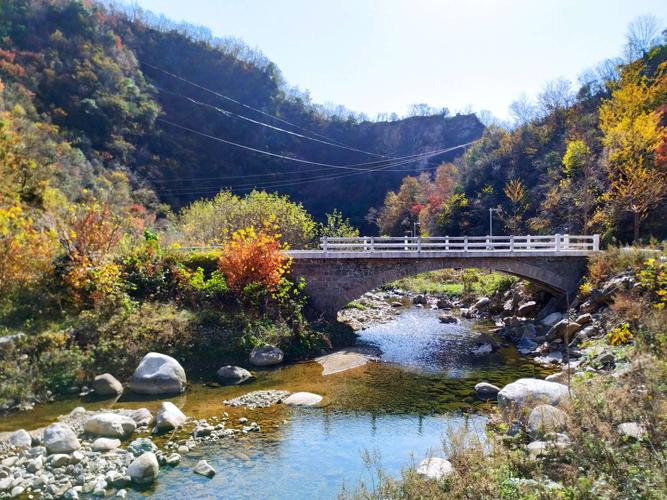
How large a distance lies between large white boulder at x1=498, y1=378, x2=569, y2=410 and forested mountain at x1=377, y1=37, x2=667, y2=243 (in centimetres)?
1935

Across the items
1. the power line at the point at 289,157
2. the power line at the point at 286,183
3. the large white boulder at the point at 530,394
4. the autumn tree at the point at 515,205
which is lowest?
the large white boulder at the point at 530,394

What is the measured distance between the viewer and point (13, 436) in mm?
10141

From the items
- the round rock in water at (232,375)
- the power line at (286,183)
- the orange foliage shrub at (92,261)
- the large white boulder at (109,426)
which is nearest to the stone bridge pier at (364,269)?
the round rock in water at (232,375)

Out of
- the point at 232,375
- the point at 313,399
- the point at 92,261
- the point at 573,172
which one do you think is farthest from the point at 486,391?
the point at 573,172

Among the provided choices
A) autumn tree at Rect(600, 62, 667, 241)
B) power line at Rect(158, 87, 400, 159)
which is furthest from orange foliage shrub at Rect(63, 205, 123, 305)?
power line at Rect(158, 87, 400, 159)

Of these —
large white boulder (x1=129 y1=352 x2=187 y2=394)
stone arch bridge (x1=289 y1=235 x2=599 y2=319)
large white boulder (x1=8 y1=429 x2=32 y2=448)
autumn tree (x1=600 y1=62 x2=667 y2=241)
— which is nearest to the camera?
large white boulder (x1=8 y1=429 x2=32 y2=448)

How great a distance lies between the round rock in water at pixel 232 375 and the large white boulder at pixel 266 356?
108 centimetres

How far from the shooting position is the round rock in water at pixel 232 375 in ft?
48.4

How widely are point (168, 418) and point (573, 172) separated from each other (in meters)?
36.2

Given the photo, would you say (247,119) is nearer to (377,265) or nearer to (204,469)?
(377,265)

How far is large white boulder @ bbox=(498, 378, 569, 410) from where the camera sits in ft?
33.8

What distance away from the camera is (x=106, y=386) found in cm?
1339

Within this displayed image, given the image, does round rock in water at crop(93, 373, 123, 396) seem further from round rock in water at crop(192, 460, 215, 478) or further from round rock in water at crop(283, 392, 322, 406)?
round rock in water at crop(192, 460, 215, 478)

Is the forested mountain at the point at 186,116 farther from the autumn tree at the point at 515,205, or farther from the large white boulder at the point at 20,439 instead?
the large white boulder at the point at 20,439
